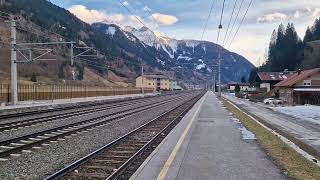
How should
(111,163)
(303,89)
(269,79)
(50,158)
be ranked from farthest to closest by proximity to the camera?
1. (269,79)
2. (303,89)
3. (50,158)
4. (111,163)

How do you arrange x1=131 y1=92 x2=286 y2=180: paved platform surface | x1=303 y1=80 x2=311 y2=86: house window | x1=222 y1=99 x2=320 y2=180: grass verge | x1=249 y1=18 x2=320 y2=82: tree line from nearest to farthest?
1. x1=131 y1=92 x2=286 y2=180: paved platform surface
2. x1=222 y1=99 x2=320 y2=180: grass verge
3. x1=303 y1=80 x2=311 y2=86: house window
4. x1=249 y1=18 x2=320 y2=82: tree line

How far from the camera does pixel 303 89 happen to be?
69.5 m

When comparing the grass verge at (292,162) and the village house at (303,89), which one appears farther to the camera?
the village house at (303,89)

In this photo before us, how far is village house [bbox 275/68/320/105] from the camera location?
63188 millimetres

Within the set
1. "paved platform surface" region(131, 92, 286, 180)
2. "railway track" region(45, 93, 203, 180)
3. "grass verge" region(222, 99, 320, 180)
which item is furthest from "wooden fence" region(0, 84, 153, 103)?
"grass verge" region(222, 99, 320, 180)

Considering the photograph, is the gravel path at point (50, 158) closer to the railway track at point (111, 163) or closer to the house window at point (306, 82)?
the railway track at point (111, 163)

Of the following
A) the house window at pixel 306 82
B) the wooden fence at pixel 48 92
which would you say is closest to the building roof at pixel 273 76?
the wooden fence at pixel 48 92

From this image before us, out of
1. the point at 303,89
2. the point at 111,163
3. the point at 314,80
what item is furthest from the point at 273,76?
the point at 111,163

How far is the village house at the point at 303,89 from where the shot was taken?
63.2 meters

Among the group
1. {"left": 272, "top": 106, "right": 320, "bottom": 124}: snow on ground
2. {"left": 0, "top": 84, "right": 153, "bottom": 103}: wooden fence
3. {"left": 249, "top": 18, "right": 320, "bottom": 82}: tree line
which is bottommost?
{"left": 272, "top": 106, "right": 320, "bottom": 124}: snow on ground

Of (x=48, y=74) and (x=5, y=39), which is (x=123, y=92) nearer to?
(x=48, y=74)

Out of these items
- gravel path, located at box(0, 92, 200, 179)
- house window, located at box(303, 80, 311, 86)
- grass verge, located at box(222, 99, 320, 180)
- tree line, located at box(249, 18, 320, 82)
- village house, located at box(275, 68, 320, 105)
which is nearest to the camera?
grass verge, located at box(222, 99, 320, 180)

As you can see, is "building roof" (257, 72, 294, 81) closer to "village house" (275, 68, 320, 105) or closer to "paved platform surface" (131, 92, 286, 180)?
"village house" (275, 68, 320, 105)

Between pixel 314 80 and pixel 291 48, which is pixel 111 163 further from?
pixel 291 48
